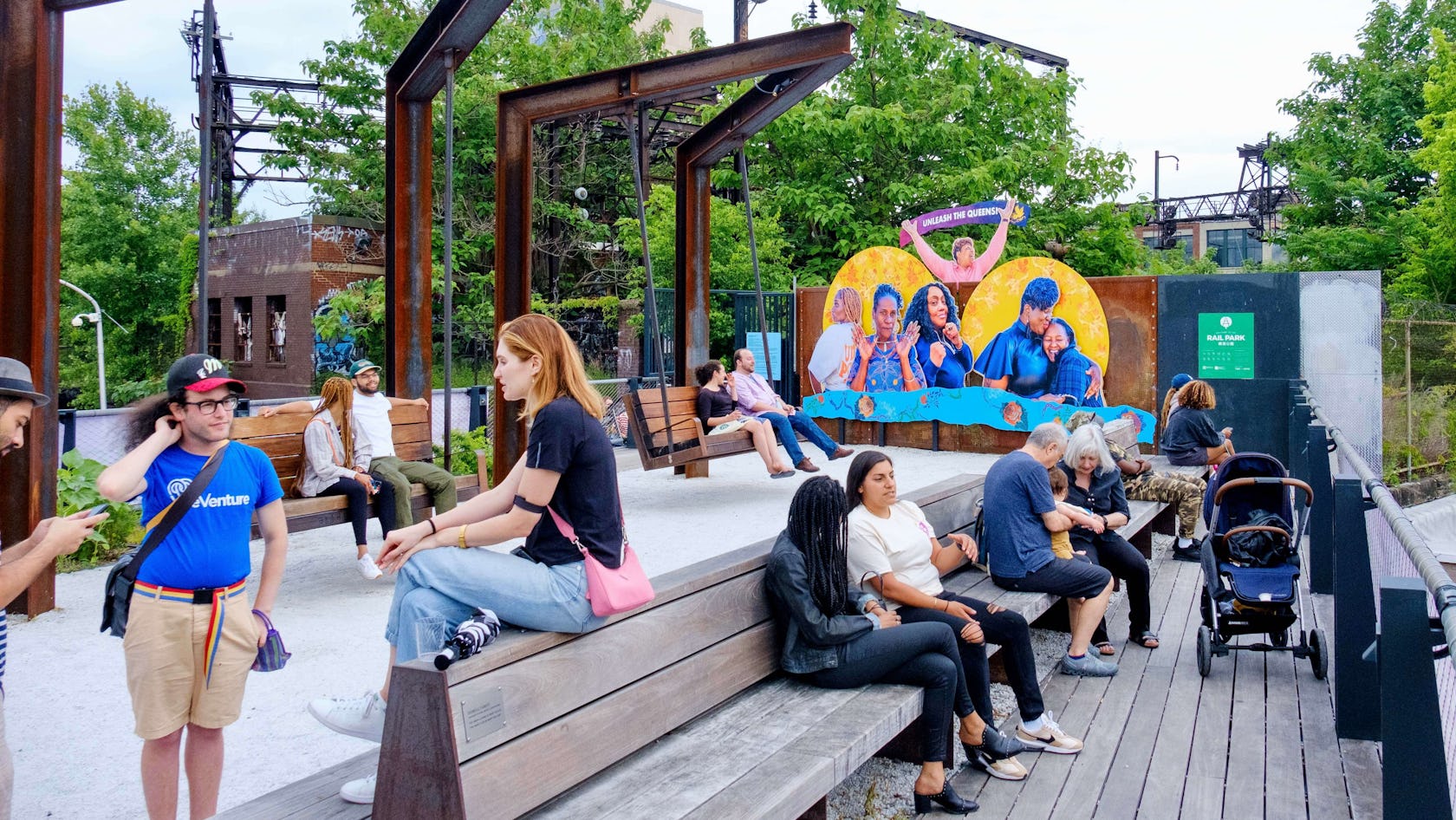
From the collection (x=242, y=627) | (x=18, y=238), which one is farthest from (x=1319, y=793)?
(x=18, y=238)

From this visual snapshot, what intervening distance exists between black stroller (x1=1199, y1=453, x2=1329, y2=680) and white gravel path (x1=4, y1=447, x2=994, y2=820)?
358cm

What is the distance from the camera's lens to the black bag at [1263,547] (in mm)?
6160

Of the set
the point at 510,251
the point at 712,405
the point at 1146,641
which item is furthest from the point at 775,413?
the point at 1146,641

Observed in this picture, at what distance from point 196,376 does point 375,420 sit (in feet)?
14.7

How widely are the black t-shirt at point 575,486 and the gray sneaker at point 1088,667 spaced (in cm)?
358

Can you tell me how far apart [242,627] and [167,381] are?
835 millimetres

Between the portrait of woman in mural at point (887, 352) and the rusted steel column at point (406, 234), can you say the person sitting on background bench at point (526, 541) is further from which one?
the portrait of woman in mural at point (887, 352)

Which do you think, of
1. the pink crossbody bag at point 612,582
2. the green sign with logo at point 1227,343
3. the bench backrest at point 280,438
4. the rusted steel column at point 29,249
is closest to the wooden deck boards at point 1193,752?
the pink crossbody bag at point 612,582

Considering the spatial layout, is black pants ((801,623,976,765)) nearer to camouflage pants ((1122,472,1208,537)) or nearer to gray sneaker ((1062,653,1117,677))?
gray sneaker ((1062,653,1117,677))

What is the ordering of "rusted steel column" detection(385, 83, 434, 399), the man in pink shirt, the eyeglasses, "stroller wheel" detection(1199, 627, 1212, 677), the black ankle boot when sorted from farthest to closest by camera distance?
the man in pink shirt
"rusted steel column" detection(385, 83, 434, 399)
"stroller wheel" detection(1199, 627, 1212, 677)
the black ankle boot
the eyeglasses

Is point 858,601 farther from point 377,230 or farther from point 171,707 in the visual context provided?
point 377,230

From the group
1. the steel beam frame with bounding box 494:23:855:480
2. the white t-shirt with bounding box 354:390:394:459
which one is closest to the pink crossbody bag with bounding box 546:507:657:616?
the white t-shirt with bounding box 354:390:394:459

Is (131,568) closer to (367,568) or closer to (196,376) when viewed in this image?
(196,376)

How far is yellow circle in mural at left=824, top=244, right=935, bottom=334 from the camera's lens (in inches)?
645
